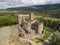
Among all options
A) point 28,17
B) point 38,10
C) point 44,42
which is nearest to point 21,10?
point 38,10

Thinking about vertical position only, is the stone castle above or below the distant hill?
above

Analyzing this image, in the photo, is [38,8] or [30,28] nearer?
[30,28]

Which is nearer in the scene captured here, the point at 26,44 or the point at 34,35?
the point at 26,44

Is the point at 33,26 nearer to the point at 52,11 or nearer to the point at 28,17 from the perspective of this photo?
the point at 28,17

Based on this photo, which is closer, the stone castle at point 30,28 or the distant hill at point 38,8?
the stone castle at point 30,28

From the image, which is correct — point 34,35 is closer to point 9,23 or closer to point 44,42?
point 44,42

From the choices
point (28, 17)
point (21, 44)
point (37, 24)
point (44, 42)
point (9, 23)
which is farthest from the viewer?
point (9, 23)

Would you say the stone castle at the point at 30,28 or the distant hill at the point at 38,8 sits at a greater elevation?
the stone castle at the point at 30,28

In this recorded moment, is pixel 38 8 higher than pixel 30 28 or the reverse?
the reverse

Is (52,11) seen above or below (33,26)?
below

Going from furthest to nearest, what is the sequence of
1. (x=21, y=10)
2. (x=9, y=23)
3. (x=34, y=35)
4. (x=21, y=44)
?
(x=21, y=10), (x=9, y=23), (x=34, y=35), (x=21, y=44)

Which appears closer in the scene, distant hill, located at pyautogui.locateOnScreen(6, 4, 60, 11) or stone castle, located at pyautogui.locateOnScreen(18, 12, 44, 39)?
Answer: stone castle, located at pyautogui.locateOnScreen(18, 12, 44, 39)
